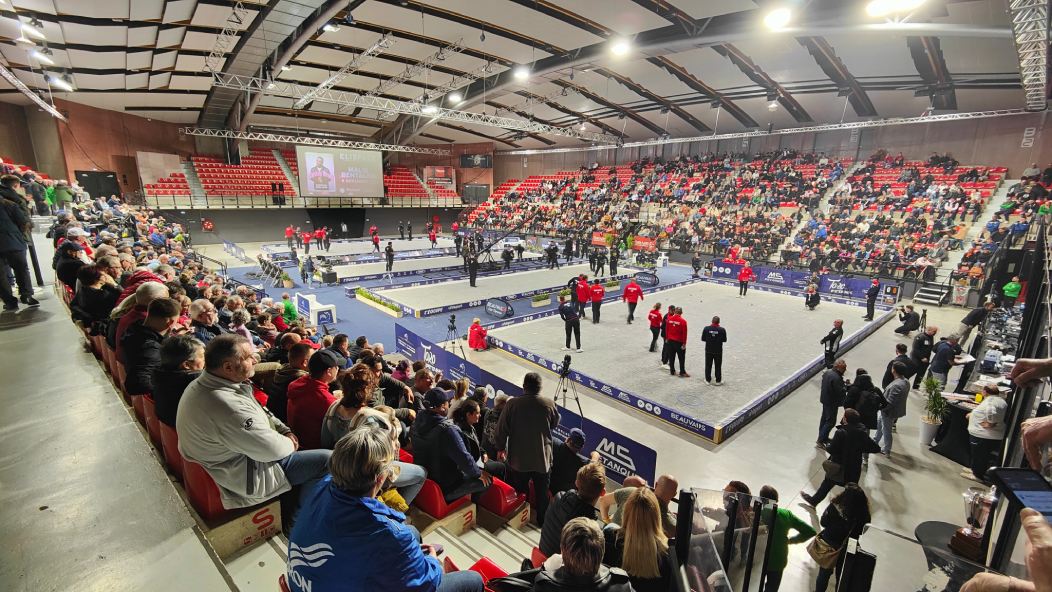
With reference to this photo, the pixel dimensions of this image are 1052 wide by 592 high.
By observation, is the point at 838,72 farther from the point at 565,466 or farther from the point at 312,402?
the point at 312,402

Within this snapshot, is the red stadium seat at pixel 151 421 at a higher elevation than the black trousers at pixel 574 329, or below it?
higher

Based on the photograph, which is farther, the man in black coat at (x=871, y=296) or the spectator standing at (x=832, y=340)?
the man in black coat at (x=871, y=296)

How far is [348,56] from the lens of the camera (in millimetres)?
20281

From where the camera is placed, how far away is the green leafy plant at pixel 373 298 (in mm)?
14402

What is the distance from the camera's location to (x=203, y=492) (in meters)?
2.71

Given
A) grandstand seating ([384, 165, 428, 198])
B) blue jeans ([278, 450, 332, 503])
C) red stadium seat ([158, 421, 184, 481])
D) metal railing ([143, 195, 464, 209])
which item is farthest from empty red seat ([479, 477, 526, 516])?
grandstand seating ([384, 165, 428, 198])

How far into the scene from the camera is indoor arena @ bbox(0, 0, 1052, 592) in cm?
247

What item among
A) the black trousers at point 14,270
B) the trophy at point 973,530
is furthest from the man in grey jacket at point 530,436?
the black trousers at point 14,270

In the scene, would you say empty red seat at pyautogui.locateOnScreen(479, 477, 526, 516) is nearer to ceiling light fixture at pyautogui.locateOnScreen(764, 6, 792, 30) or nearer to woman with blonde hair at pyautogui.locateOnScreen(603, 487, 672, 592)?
woman with blonde hair at pyautogui.locateOnScreen(603, 487, 672, 592)

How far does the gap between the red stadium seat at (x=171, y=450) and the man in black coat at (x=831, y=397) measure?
800cm

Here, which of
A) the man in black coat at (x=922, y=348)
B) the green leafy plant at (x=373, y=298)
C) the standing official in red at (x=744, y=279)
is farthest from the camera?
the standing official in red at (x=744, y=279)

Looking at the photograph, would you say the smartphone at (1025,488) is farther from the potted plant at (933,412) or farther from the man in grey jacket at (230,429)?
the potted plant at (933,412)

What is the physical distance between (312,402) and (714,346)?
25.7 ft

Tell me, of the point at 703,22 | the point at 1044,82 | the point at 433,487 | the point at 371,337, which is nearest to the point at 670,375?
the point at 433,487
